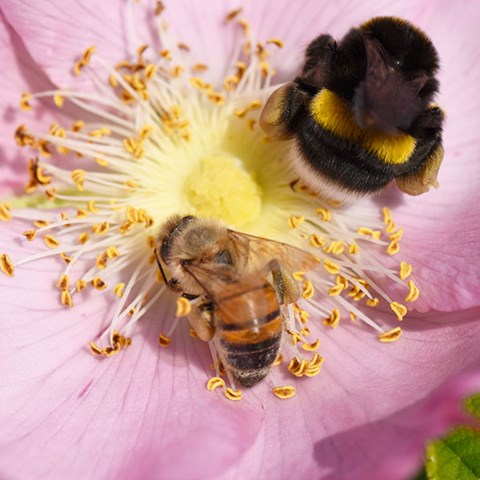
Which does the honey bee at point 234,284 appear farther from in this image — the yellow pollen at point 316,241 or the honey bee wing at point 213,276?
the yellow pollen at point 316,241

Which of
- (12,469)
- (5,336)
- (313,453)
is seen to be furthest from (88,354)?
(313,453)

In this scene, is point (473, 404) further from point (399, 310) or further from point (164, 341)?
point (164, 341)

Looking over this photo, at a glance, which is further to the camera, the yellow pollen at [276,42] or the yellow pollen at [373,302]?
the yellow pollen at [276,42]

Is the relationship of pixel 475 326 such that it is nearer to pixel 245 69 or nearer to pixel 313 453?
pixel 313 453

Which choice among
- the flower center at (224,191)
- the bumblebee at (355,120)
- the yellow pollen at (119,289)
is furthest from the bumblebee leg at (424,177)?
the yellow pollen at (119,289)

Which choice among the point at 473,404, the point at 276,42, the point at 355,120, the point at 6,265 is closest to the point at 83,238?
the point at 6,265

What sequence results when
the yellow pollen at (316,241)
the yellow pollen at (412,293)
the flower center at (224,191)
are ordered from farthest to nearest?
the flower center at (224,191) → the yellow pollen at (316,241) → the yellow pollen at (412,293)
